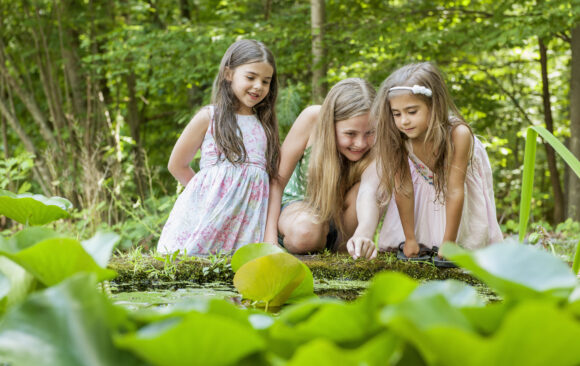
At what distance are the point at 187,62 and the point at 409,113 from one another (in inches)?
185

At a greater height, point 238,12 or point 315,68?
point 238,12

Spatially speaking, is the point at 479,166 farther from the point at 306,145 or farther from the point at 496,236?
the point at 306,145

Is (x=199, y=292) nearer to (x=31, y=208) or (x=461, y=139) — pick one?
(x=31, y=208)

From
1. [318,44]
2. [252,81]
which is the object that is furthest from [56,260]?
[318,44]

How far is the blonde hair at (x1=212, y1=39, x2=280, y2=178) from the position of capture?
3254mm

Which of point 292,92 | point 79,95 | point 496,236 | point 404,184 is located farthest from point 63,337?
point 79,95

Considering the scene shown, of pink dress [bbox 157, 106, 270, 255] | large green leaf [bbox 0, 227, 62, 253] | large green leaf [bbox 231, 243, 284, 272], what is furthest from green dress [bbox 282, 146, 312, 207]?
large green leaf [bbox 0, 227, 62, 253]

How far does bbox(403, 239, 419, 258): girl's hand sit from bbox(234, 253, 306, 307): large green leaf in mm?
2050

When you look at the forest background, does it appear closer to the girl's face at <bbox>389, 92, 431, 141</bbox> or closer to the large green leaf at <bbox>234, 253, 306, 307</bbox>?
the girl's face at <bbox>389, 92, 431, 141</bbox>

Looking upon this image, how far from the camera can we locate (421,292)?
408 mm

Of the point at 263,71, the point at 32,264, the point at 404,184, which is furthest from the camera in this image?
the point at 263,71

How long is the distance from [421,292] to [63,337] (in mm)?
240

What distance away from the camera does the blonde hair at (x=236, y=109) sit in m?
3.25

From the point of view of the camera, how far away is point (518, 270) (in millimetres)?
440
